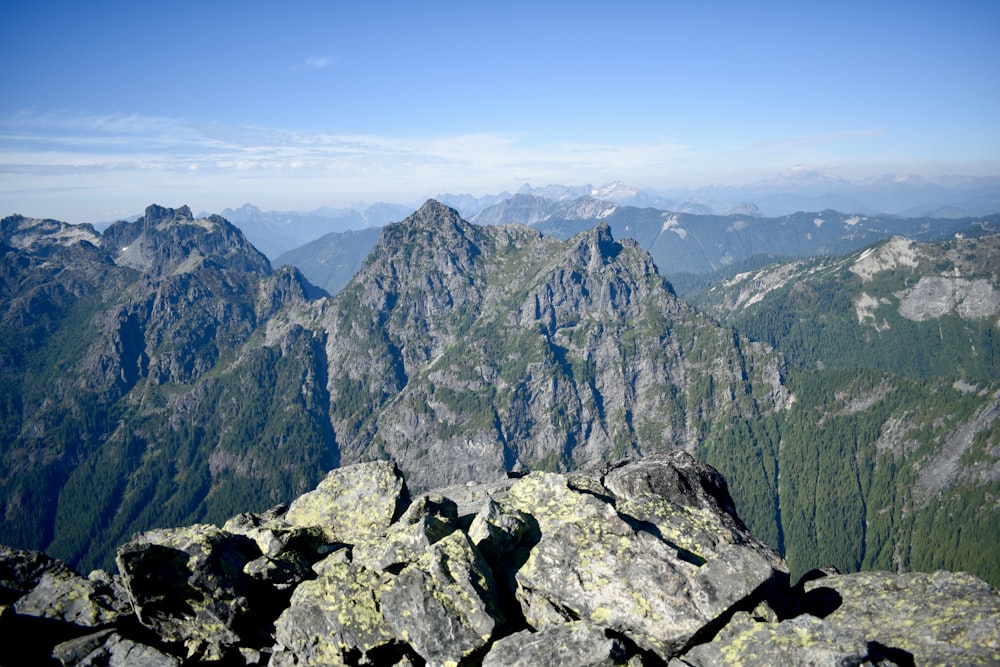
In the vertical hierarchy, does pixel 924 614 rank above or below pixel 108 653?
above

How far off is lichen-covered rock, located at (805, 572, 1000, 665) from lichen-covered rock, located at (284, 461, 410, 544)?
18340 millimetres

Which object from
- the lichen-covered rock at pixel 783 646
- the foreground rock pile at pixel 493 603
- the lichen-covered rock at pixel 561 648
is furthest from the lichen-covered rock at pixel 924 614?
the lichen-covered rock at pixel 561 648


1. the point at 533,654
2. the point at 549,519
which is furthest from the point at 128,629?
the point at 549,519

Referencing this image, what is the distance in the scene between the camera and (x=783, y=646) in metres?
14.9

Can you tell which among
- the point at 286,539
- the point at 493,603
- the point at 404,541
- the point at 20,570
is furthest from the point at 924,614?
the point at 20,570

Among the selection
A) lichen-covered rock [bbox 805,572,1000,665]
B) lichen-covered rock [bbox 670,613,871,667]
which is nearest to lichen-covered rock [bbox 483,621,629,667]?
lichen-covered rock [bbox 670,613,871,667]

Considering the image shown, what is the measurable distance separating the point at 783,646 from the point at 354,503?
1856cm

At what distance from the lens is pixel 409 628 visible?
56.5 ft

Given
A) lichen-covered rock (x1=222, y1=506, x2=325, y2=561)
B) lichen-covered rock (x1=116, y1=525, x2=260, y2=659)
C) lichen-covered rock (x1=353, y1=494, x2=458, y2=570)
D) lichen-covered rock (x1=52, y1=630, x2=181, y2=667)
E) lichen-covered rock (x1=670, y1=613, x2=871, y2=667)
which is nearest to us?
lichen-covered rock (x1=670, y1=613, x2=871, y2=667)

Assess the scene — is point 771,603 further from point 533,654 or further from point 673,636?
point 533,654

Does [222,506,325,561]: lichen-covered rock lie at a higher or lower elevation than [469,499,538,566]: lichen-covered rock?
lower

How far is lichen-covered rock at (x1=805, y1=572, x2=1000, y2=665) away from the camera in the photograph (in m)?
16.1

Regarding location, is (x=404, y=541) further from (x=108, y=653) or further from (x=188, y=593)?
(x=108, y=653)

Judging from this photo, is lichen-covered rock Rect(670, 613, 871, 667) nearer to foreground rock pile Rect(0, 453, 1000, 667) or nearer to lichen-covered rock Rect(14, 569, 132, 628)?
foreground rock pile Rect(0, 453, 1000, 667)
